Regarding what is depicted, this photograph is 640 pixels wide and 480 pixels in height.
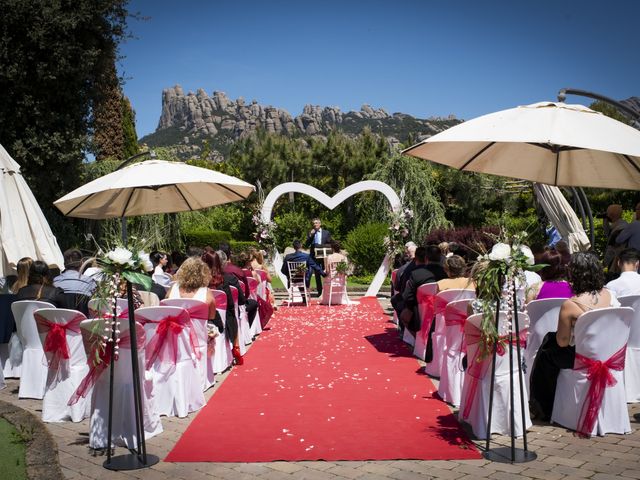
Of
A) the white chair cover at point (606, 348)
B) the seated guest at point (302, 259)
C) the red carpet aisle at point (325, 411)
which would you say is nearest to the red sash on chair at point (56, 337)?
the red carpet aisle at point (325, 411)

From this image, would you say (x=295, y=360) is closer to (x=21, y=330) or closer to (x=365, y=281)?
(x=21, y=330)

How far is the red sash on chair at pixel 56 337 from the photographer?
20.2 feet

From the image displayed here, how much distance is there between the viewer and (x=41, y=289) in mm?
7242

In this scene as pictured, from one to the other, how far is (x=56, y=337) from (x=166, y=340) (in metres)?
1.02

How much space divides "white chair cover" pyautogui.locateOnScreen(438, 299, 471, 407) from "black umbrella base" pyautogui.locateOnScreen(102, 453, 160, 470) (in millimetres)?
2999

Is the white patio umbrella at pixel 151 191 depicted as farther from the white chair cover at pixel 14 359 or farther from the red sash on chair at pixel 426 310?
the red sash on chair at pixel 426 310

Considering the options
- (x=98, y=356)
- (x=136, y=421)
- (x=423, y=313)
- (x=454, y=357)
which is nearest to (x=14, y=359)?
(x=98, y=356)

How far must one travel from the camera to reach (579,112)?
5543mm

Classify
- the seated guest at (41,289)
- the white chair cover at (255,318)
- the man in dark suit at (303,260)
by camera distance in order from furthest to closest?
the man in dark suit at (303,260) < the white chair cover at (255,318) < the seated guest at (41,289)

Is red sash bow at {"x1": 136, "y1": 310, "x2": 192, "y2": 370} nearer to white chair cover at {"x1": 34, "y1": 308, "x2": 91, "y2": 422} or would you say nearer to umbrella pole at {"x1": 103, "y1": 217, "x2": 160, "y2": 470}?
white chair cover at {"x1": 34, "y1": 308, "x2": 91, "y2": 422}

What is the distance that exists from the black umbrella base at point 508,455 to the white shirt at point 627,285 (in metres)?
2.34

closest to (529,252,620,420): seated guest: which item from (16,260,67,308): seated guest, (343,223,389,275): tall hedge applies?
(16,260,67,308): seated guest

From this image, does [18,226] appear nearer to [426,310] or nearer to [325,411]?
[325,411]

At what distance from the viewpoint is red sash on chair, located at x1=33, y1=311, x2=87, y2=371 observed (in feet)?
20.2
